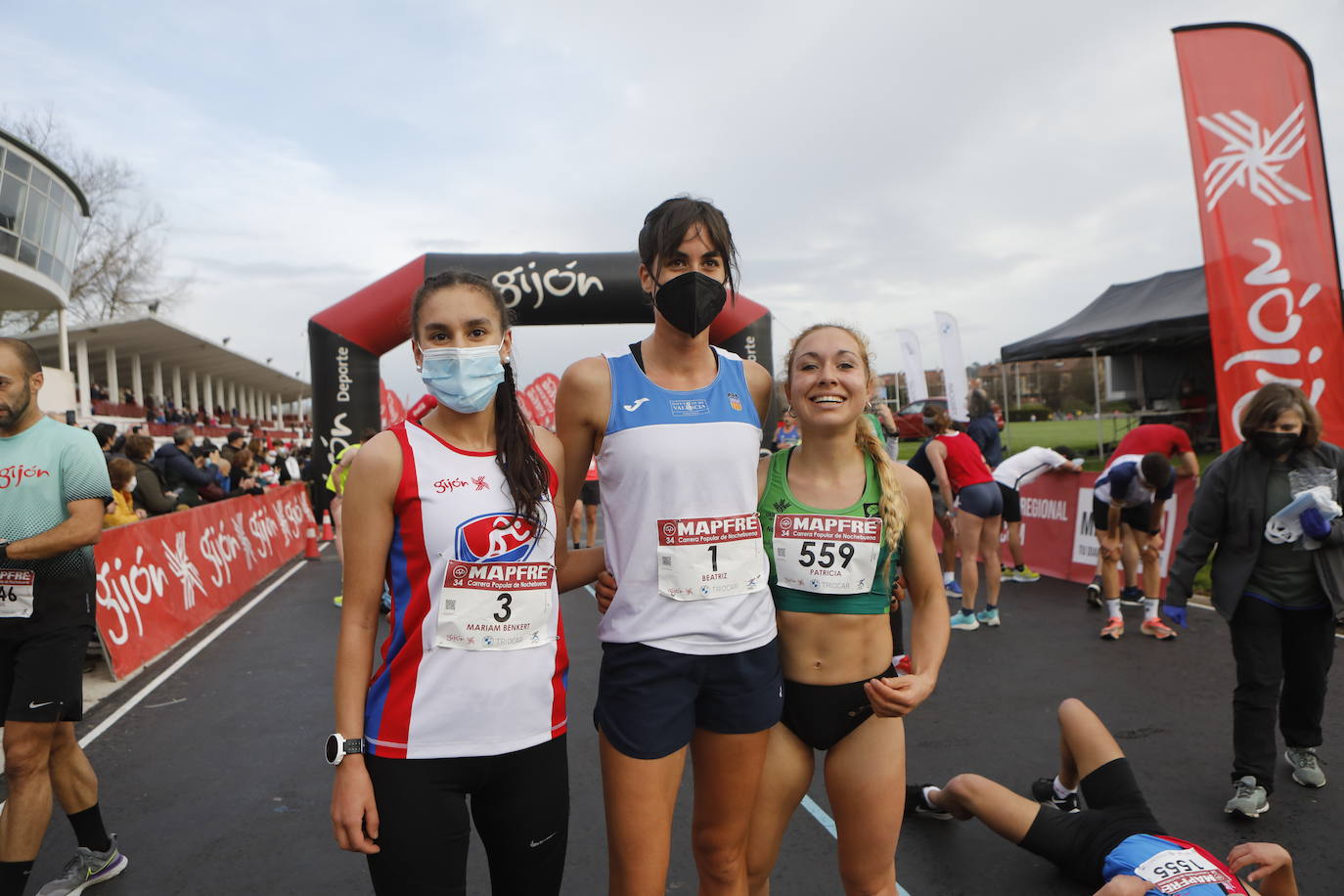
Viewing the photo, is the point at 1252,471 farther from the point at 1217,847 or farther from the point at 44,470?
the point at 44,470

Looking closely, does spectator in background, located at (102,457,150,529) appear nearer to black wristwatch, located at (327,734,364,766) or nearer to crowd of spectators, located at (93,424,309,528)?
crowd of spectators, located at (93,424,309,528)

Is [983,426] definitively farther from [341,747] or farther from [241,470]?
[241,470]

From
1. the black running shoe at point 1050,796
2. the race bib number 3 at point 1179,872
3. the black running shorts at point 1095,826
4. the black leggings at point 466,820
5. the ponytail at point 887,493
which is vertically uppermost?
the ponytail at point 887,493

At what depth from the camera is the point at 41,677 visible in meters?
2.76

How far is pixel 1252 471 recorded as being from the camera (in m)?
3.69

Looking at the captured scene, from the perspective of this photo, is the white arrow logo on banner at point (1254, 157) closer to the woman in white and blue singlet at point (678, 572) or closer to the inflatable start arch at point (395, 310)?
the inflatable start arch at point (395, 310)

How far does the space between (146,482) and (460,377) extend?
7.30 m

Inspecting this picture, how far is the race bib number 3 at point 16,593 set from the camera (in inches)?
Result: 109

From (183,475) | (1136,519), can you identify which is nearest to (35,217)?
(183,475)

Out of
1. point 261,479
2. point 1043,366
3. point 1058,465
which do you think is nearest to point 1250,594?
point 1058,465

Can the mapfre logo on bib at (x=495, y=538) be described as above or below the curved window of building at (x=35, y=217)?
below

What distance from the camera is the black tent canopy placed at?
1709 centimetres

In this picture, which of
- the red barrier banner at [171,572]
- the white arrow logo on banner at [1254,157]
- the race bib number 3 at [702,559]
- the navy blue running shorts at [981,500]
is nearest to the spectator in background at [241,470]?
the red barrier banner at [171,572]

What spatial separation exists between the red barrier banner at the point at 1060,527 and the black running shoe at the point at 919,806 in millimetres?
5727
